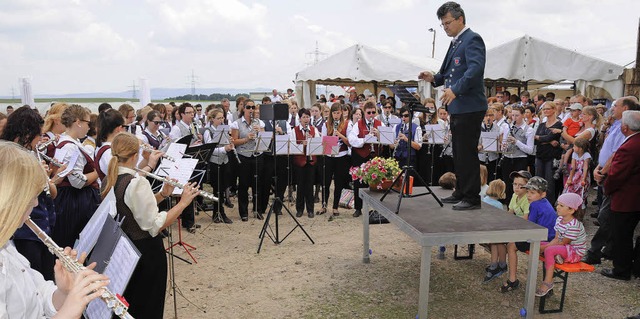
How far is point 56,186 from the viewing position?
4613mm

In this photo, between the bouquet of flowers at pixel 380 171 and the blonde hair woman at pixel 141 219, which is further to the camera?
the bouquet of flowers at pixel 380 171

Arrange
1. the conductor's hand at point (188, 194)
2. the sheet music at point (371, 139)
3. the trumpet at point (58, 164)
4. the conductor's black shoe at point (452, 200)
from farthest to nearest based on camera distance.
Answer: the sheet music at point (371, 139)
the conductor's black shoe at point (452, 200)
the trumpet at point (58, 164)
the conductor's hand at point (188, 194)

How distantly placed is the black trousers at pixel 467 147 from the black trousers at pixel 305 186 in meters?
4.29

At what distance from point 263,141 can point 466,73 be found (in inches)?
186

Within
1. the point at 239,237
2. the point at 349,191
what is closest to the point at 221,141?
the point at 239,237

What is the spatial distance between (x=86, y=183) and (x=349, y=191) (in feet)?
17.3

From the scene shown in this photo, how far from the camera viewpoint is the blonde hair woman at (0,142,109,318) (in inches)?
61.9

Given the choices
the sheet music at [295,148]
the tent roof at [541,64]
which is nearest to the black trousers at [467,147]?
the sheet music at [295,148]

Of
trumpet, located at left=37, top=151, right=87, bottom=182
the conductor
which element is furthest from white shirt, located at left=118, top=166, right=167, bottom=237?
the conductor

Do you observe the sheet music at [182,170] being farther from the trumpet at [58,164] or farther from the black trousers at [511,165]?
the black trousers at [511,165]

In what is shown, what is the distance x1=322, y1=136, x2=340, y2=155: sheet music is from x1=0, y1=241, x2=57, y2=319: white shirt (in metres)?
6.60

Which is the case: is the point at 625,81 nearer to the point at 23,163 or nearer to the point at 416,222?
the point at 416,222

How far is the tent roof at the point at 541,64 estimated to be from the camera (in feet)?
39.3

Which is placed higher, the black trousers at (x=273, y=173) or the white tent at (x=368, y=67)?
the white tent at (x=368, y=67)
